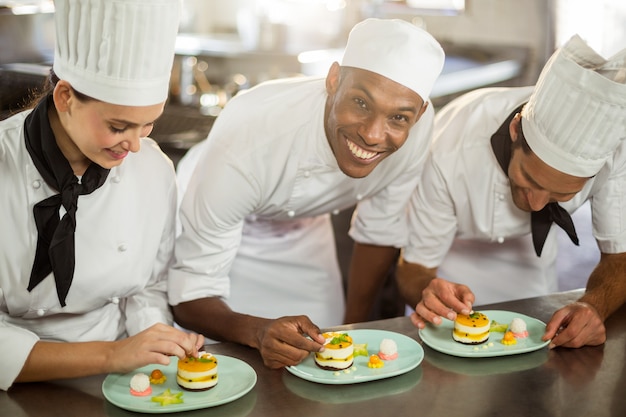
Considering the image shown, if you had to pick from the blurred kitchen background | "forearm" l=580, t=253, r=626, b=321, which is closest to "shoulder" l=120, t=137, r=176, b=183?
"forearm" l=580, t=253, r=626, b=321

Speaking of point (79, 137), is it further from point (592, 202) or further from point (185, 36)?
point (185, 36)

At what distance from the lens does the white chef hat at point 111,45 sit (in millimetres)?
1844

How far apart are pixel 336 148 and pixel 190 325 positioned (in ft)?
2.12

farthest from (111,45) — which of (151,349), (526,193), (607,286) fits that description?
(607,286)

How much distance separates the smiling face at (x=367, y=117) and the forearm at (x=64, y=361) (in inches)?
34.5

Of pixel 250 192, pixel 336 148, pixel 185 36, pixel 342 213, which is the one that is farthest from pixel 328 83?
pixel 185 36

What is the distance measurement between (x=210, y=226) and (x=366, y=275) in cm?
82

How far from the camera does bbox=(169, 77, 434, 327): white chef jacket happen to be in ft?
7.95

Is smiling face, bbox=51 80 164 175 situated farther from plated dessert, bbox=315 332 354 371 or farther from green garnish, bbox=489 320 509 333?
green garnish, bbox=489 320 509 333

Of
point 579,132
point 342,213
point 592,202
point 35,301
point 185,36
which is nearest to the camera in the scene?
point 35,301

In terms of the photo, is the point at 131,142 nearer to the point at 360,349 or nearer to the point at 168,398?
the point at 168,398

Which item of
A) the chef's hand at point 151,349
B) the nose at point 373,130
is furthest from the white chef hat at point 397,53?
the chef's hand at point 151,349

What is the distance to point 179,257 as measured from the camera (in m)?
2.39

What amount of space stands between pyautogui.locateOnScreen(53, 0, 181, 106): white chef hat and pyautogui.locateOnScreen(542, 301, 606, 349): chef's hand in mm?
1190
